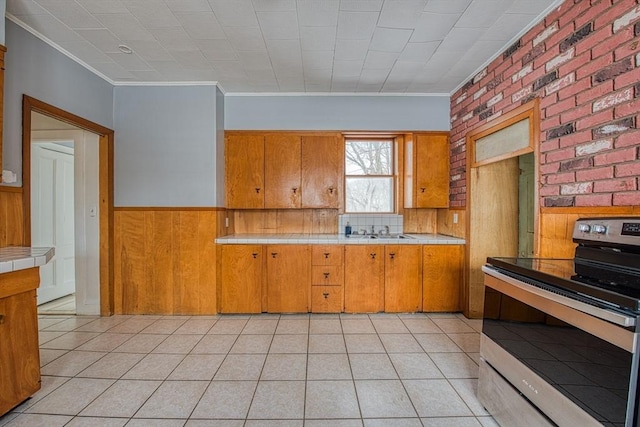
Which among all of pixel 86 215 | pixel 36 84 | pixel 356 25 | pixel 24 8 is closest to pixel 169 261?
pixel 86 215

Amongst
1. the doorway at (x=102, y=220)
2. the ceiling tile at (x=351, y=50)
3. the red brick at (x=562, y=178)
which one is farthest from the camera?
the doorway at (x=102, y=220)

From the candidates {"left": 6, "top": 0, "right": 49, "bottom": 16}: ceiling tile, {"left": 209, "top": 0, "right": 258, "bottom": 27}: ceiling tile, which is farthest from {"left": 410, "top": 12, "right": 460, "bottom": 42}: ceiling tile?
{"left": 6, "top": 0, "right": 49, "bottom": 16}: ceiling tile

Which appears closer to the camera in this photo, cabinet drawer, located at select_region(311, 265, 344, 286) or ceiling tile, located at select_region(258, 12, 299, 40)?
ceiling tile, located at select_region(258, 12, 299, 40)

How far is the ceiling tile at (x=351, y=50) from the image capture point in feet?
8.55

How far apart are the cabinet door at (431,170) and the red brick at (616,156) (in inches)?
78.8

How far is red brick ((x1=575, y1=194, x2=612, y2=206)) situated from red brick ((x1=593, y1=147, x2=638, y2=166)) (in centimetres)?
19

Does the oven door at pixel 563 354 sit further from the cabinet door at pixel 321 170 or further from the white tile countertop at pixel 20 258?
the white tile countertop at pixel 20 258

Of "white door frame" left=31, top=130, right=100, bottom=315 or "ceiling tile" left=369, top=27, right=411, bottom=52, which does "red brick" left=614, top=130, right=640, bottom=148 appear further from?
"white door frame" left=31, top=130, right=100, bottom=315

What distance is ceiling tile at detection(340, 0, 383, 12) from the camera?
2.10m

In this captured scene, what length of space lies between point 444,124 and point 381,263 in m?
1.97

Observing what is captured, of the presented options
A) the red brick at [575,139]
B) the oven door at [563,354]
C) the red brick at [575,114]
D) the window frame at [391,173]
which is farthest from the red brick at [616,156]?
the window frame at [391,173]

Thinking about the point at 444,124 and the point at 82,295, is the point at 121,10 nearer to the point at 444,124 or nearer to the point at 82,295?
the point at 82,295

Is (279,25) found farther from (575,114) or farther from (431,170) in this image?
(431,170)

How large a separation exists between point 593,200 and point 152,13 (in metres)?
3.29
